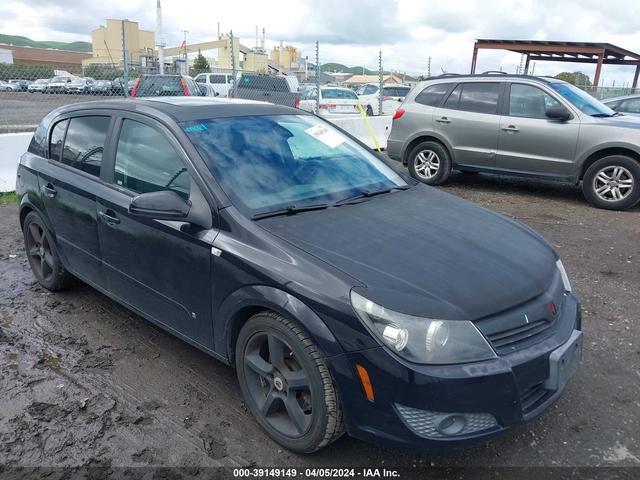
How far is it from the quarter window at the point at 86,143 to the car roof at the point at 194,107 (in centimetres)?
13

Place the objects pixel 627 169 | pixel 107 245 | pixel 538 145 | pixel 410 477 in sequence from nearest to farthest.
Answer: pixel 410 477 < pixel 107 245 < pixel 627 169 < pixel 538 145

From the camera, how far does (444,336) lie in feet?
7.41

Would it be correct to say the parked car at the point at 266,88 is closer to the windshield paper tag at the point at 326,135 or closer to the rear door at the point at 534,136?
the rear door at the point at 534,136

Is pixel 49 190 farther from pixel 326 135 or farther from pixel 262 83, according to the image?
pixel 262 83

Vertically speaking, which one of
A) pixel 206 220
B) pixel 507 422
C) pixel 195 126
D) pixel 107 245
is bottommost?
pixel 507 422

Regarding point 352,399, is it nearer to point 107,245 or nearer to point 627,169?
point 107,245

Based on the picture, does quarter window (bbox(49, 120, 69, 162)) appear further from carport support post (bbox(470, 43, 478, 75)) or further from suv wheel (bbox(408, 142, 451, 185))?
carport support post (bbox(470, 43, 478, 75))

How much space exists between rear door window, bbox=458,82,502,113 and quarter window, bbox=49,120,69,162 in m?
6.38

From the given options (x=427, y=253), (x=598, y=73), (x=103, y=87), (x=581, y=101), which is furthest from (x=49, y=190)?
(x=598, y=73)

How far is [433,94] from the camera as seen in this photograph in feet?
30.0

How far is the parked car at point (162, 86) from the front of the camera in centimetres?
1365

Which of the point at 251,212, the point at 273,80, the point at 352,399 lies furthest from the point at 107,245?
the point at 273,80

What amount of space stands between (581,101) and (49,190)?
7.35m

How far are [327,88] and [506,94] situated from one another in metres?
10.4
